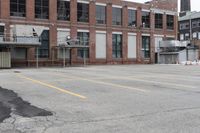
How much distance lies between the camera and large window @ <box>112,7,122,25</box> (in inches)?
2276

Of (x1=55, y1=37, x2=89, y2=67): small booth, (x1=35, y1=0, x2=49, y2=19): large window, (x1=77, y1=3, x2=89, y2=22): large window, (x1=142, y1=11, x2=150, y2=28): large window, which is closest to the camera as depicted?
(x1=55, y1=37, x2=89, y2=67): small booth

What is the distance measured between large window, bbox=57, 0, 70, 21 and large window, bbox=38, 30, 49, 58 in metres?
3.66

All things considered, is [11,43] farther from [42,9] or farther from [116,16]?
[116,16]

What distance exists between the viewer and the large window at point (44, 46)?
48569mm

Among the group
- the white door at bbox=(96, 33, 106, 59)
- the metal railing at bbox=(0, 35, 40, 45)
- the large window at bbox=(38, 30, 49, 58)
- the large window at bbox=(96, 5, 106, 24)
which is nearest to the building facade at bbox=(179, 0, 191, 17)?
the large window at bbox=(96, 5, 106, 24)

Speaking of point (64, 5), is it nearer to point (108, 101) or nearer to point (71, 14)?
point (71, 14)

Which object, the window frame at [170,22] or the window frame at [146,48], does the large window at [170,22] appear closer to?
the window frame at [170,22]

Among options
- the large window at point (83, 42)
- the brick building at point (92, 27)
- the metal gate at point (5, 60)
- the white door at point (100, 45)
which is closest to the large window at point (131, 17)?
the brick building at point (92, 27)

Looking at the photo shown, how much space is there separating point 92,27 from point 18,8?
12.8 m

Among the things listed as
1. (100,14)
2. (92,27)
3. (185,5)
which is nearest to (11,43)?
(92,27)

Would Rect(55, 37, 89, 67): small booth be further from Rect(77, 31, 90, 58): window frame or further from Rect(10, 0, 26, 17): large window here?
Rect(10, 0, 26, 17): large window

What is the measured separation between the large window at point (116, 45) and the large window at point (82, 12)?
253 inches

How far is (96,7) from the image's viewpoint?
182 ft

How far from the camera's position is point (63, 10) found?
51.4 metres
